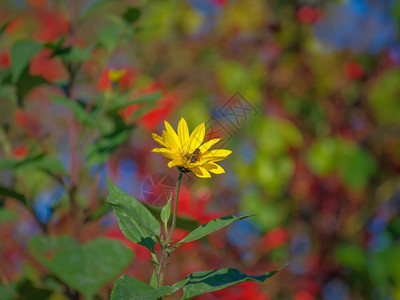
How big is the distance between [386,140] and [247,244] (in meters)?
0.57

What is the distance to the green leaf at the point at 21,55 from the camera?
2.73 ft

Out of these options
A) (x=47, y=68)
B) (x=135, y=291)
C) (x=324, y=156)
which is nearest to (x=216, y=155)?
(x=135, y=291)

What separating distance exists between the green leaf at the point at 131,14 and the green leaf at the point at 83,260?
1.24 feet

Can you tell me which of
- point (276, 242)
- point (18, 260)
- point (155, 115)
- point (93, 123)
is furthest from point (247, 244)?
point (93, 123)

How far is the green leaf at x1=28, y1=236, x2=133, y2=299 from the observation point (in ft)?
2.34

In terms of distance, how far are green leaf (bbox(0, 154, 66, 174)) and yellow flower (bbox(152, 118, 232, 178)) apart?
0.43 metres

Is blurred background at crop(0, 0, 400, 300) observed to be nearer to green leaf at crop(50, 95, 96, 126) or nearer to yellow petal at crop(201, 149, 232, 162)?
green leaf at crop(50, 95, 96, 126)

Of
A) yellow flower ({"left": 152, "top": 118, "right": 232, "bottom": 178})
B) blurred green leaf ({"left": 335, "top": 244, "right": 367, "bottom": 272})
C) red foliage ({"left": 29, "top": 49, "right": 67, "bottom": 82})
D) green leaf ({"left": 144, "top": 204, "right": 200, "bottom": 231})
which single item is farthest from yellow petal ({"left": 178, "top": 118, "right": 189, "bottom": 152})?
red foliage ({"left": 29, "top": 49, "right": 67, "bottom": 82})

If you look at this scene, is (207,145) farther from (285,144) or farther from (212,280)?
(285,144)

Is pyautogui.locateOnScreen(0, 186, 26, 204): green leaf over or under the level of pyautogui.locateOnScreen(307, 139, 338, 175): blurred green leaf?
under

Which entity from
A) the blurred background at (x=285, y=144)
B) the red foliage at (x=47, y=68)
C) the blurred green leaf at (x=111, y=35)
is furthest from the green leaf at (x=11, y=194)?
the red foliage at (x=47, y=68)

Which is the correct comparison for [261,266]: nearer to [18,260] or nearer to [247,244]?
[247,244]

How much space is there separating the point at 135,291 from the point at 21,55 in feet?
1.67

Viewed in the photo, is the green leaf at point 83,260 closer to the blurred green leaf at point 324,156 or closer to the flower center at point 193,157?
the flower center at point 193,157
